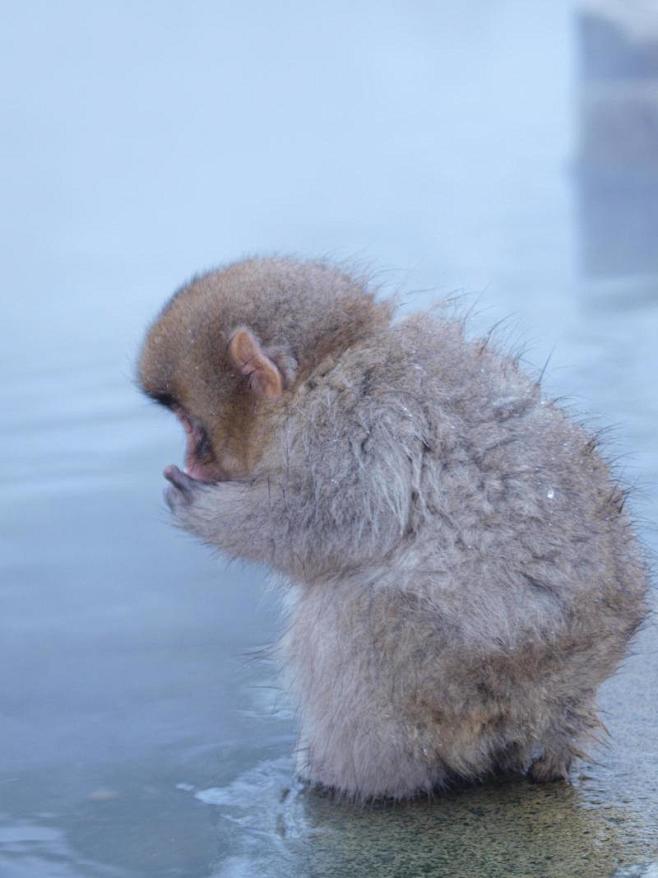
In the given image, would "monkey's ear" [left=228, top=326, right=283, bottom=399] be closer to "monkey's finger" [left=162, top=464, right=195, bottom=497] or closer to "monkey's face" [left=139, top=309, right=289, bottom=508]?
"monkey's face" [left=139, top=309, right=289, bottom=508]

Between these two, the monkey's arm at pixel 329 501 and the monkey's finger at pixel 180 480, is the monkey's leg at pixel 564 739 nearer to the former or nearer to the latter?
the monkey's arm at pixel 329 501

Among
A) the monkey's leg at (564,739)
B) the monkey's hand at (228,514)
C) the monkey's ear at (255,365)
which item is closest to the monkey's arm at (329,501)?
the monkey's hand at (228,514)

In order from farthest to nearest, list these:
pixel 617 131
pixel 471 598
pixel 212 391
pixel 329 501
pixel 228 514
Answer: pixel 617 131, pixel 212 391, pixel 228 514, pixel 329 501, pixel 471 598

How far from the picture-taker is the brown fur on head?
287 cm

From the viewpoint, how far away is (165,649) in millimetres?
3555

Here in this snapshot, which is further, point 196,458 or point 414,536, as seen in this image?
point 196,458

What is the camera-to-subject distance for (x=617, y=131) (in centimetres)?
888

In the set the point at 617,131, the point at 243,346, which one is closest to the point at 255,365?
the point at 243,346

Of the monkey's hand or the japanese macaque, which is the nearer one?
the japanese macaque

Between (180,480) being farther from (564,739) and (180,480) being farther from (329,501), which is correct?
(564,739)

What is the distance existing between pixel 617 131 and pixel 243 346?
6.53 meters

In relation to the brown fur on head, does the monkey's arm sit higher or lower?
lower

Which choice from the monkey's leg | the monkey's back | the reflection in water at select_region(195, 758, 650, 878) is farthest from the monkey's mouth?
the monkey's leg

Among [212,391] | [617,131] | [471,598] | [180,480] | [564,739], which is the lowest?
[564,739]
